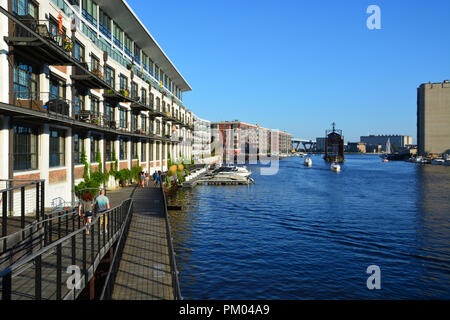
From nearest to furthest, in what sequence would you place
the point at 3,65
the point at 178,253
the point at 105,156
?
1. the point at 3,65
2. the point at 178,253
3. the point at 105,156

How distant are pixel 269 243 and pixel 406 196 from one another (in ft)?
108

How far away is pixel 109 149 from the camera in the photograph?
122 ft

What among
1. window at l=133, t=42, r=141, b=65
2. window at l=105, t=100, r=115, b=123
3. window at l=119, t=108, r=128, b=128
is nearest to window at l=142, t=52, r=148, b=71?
window at l=133, t=42, r=141, b=65

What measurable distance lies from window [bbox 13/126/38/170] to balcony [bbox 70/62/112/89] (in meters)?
6.03

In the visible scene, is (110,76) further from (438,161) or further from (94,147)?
(438,161)

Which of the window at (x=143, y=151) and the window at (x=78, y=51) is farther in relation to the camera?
the window at (x=143, y=151)

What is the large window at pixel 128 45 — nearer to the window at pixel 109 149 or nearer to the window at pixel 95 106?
the window at pixel 95 106

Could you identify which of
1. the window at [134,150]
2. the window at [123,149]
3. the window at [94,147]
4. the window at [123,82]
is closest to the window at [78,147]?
the window at [94,147]

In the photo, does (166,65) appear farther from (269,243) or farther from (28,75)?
(269,243)

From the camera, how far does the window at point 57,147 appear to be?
944 inches

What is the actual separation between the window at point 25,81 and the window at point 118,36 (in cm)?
2218
